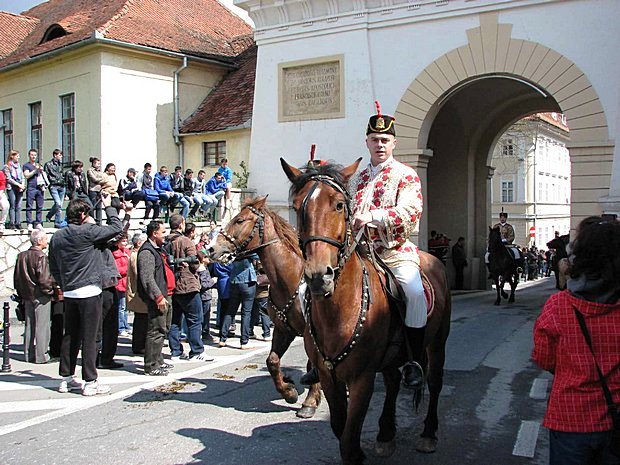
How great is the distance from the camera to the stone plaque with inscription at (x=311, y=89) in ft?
55.2

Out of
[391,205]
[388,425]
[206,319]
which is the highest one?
[391,205]

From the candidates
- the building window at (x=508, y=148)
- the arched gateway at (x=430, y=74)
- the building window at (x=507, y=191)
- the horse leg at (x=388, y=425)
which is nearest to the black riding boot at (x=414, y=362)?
the horse leg at (x=388, y=425)

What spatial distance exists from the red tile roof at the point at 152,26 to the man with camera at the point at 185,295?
14.3 metres

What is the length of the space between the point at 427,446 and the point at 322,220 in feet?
8.71

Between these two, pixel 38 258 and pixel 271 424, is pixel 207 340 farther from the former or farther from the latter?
pixel 271 424

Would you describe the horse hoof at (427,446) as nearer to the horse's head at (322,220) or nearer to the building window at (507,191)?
the horse's head at (322,220)

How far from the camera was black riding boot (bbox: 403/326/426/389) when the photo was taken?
4914mm

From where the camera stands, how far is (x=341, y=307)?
4.38 m

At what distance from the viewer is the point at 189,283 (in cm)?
931

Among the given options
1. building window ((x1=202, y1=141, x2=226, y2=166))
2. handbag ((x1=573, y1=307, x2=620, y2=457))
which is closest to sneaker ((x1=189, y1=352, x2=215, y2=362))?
handbag ((x1=573, y1=307, x2=620, y2=457))

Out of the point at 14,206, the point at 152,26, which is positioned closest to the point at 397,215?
the point at 14,206

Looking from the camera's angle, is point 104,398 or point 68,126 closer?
point 104,398

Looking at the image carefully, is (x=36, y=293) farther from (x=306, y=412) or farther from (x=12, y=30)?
(x=12, y=30)

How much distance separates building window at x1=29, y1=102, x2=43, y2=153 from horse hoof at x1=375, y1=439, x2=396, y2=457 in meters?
23.6
